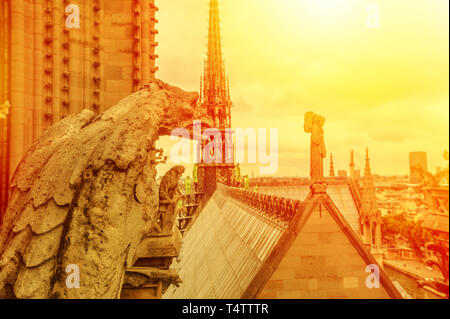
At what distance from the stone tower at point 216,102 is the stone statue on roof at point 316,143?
3134 cm

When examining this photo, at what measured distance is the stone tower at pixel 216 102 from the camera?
42469mm

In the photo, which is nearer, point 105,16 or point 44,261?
point 44,261

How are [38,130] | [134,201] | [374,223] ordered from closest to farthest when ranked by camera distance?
[134,201]
[38,130]
[374,223]

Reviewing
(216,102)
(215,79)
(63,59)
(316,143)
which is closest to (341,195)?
(216,102)

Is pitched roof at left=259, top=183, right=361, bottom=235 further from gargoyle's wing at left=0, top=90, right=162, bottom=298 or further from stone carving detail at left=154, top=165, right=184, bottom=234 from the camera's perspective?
gargoyle's wing at left=0, top=90, right=162, bottom=298

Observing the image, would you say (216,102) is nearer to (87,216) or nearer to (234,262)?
(234,262)

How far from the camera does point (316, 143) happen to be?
24.9 feet

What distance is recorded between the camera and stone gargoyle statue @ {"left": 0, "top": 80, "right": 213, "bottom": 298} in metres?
2.39

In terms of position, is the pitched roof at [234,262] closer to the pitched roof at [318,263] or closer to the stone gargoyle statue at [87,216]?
the pitched roof at [318,263]
